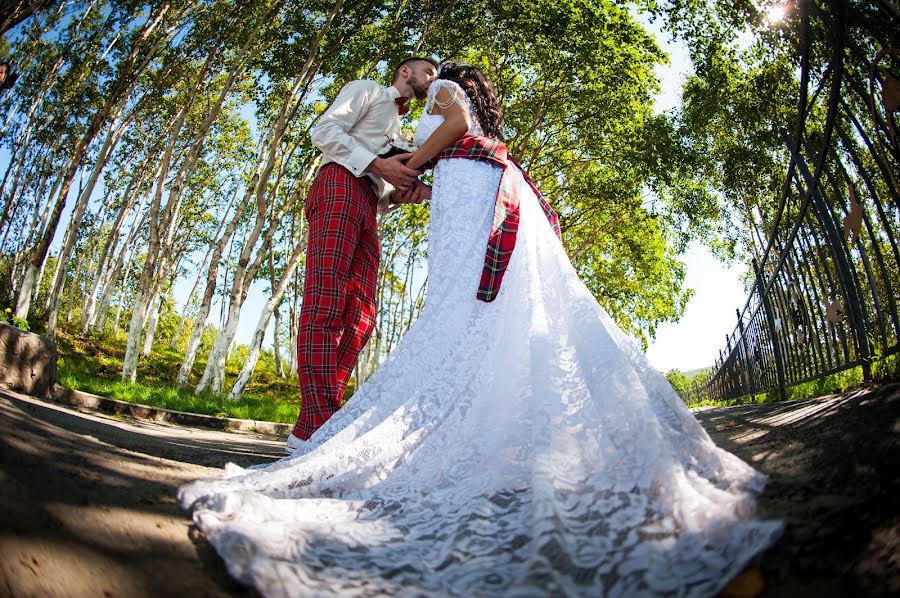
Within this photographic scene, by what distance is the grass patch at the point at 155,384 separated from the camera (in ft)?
22.8

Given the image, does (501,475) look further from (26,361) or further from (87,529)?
(26,361)

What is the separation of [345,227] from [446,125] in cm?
86

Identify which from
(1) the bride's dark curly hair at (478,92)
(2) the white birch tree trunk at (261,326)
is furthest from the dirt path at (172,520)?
(2) the white birch tree trunk at (261,326)

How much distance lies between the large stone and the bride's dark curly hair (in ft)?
15.0

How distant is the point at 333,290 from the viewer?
3.06 meters

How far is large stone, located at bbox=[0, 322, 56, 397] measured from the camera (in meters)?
4.57

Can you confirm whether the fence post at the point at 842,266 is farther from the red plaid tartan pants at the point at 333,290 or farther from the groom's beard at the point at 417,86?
the red plaid tartan pants at the point at 333,290

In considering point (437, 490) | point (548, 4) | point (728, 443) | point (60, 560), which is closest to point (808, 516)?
point (437, 490)

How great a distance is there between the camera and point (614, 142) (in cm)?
1608

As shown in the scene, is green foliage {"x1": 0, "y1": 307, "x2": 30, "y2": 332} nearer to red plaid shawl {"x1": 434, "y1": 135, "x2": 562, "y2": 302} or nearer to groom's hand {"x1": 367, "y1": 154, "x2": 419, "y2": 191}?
groom's hand {"x1": 367, "y1": 154, "x2": 419, "y2": 191}

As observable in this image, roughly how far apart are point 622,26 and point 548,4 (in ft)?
6.42

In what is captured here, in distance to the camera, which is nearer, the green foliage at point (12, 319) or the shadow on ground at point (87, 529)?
the shadow on ground at point (87, 529)

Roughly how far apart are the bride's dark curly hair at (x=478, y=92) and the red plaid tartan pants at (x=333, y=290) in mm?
844

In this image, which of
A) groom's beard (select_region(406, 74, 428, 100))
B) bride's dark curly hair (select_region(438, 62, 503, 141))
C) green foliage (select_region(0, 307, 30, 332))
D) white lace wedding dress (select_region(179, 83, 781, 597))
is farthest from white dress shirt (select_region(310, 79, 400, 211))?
green foliage (select_region(0, 307, 30, 332))
